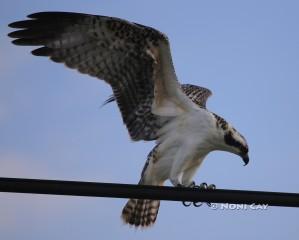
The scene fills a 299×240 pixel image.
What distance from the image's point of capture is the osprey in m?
6.07

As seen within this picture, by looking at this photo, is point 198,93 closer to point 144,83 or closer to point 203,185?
point 144,83

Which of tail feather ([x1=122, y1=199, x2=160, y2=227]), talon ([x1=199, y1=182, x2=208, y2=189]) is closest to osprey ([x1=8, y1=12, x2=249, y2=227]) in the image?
talon ([x1=199, y1=182, x2=208, y2=189])

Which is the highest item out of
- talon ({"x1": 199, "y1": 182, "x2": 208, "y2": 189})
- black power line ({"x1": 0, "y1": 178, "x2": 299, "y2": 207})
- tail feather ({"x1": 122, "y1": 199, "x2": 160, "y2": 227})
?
black power line ({"x1": 0, "y1": 178, "x2": 299, "y2": 207})

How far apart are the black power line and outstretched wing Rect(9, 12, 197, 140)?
2.81 metres

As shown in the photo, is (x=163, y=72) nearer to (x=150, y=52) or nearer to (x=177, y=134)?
(x=150, y=52)

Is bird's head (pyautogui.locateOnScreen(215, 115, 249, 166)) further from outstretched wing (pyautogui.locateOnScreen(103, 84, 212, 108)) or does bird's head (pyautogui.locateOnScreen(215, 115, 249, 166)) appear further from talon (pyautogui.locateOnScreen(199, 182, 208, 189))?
outstretched wing (pyautogui.locateOnScreen(103, 84, 212, 108))

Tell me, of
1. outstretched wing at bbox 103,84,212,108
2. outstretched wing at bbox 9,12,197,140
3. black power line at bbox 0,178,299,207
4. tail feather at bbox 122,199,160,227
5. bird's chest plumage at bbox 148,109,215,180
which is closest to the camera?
black power line at bbox 0,178,299,207

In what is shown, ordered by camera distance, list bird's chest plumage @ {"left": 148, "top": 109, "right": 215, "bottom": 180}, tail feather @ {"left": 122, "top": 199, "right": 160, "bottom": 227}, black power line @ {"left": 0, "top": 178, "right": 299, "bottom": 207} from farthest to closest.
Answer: tail feather @ {"left": 122, "top": 199, "right": 160, "bottom": 227}
bird's chest plumage @ {"left": 148, "top": 109, "right": 215, "bottom": 180}
black power line @ {"left": 0, "top": 178, "right": 299, "bottom": 207}

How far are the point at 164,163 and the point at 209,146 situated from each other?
0.48 m

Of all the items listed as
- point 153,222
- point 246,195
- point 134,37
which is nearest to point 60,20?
point 134,37

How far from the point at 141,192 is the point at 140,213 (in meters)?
3.73

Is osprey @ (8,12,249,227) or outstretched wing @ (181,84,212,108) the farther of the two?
outstretched wing @ (181,84,212,108)

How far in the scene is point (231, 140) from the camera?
20.5 ft

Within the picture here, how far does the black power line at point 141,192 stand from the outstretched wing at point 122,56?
9.21ft
